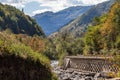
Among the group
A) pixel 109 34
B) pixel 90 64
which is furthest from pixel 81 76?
pixel 109 34

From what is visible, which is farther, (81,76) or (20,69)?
(81,76)

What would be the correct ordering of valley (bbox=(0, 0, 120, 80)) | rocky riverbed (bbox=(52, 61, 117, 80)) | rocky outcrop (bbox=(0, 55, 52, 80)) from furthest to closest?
rocky riverbed (bbox=(52, 61, 117, 80)) → valley (bbox=(0, 0, 120, 80)) → rocky outcrop (bbox=(0, 55, 52, 80))

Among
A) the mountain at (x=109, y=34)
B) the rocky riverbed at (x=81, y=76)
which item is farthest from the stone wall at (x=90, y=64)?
the mountain at (x=109, y=34)

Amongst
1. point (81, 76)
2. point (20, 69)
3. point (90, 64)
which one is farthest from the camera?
point (90, 64)

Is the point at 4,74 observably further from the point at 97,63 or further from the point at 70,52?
the point at 70,52

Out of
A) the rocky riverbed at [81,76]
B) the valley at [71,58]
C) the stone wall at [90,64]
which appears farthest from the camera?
the stone wall at [90,64]

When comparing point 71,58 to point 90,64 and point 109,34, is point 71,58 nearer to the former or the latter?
point 109,34

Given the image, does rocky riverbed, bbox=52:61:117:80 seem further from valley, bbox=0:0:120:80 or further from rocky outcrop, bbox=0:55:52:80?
rocky outcrop, bbox=0:55:52:80

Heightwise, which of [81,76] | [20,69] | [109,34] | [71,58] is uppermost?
[20,69]

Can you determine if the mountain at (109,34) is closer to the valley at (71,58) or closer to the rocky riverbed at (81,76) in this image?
the valley at (71,58)

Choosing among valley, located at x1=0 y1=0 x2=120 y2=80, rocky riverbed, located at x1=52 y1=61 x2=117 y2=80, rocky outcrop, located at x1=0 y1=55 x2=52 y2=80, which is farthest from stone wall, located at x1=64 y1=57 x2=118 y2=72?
rocky outcrop, located at x1=0 y1=55 x2=52 y2=80

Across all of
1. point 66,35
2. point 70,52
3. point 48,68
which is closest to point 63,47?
point 70,52

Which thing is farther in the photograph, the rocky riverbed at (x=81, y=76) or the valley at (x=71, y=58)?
the rocky riverbed at (x=81, y=76)

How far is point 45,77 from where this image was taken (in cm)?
1436
